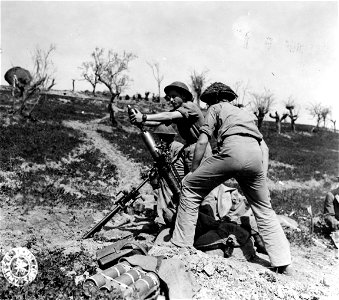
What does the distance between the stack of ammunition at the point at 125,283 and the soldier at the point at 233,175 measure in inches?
39.4

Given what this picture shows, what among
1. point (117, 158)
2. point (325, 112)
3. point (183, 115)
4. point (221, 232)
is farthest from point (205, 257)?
point (325, 112)

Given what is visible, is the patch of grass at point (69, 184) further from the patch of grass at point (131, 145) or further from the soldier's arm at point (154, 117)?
the soldier's arm at point (154, 117)

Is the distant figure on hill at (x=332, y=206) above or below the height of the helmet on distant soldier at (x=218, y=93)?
below

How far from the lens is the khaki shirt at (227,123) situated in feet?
14.9

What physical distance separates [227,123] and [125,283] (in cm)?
238

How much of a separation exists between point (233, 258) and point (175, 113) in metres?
2.24

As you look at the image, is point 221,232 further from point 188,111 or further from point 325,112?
point 325,112

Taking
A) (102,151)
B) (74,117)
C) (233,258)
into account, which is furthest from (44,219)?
(74,117)

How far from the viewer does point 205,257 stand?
4.29m

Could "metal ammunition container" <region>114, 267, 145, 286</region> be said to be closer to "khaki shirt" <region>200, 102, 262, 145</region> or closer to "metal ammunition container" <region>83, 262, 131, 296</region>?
"metal ammunition container" <region>83, 262, 131, 296</region>

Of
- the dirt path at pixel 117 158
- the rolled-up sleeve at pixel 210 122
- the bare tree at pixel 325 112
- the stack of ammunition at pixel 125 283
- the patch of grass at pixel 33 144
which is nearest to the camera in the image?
the stack of ammunition at pixel 125 283

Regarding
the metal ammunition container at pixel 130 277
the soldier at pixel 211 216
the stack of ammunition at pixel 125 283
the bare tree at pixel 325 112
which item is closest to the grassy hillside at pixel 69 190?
the stack of ammunition at pixel 125 283

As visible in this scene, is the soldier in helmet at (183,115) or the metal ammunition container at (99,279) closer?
the metal ammunition container at (99,279)

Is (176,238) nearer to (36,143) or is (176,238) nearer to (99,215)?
(99,215)
